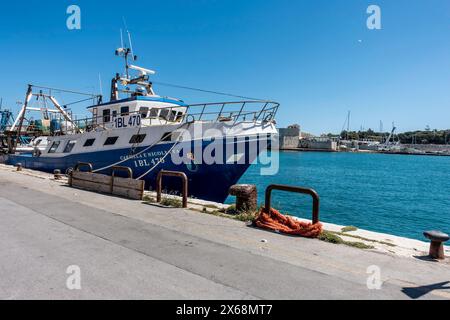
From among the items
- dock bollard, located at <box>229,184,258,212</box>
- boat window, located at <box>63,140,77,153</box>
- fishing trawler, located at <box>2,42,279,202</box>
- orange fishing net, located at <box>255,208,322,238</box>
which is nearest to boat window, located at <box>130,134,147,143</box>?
fishing trawler, located at <box>2,42,279,202</box>

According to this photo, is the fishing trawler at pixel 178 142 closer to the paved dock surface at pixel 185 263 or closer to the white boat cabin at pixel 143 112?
the white boat cabin at pixel 143 112

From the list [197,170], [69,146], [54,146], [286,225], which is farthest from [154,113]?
[286,225]

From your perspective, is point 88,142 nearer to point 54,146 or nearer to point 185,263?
point 54,146

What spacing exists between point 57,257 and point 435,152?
177179mm

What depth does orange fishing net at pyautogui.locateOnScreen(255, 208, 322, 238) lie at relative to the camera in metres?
6.74

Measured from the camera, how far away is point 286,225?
7.28m

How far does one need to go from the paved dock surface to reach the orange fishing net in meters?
0.29

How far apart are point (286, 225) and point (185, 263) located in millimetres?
3061

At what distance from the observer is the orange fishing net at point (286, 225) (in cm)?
674

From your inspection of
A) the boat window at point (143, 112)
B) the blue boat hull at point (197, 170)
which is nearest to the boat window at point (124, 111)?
the boat window at point (143, 112)

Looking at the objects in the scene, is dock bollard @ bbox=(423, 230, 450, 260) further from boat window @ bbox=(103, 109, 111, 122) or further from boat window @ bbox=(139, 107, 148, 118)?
boat window @ bbox=(103, 109, 111, 122)

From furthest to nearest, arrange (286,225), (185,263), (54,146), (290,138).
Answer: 1. (290,138)
2. (54,146)
3. (286,225)
4. (185,263)

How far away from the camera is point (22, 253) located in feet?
17.1

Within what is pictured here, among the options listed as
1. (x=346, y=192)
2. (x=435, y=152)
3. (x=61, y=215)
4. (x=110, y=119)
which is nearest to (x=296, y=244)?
(x=61, y=215)
